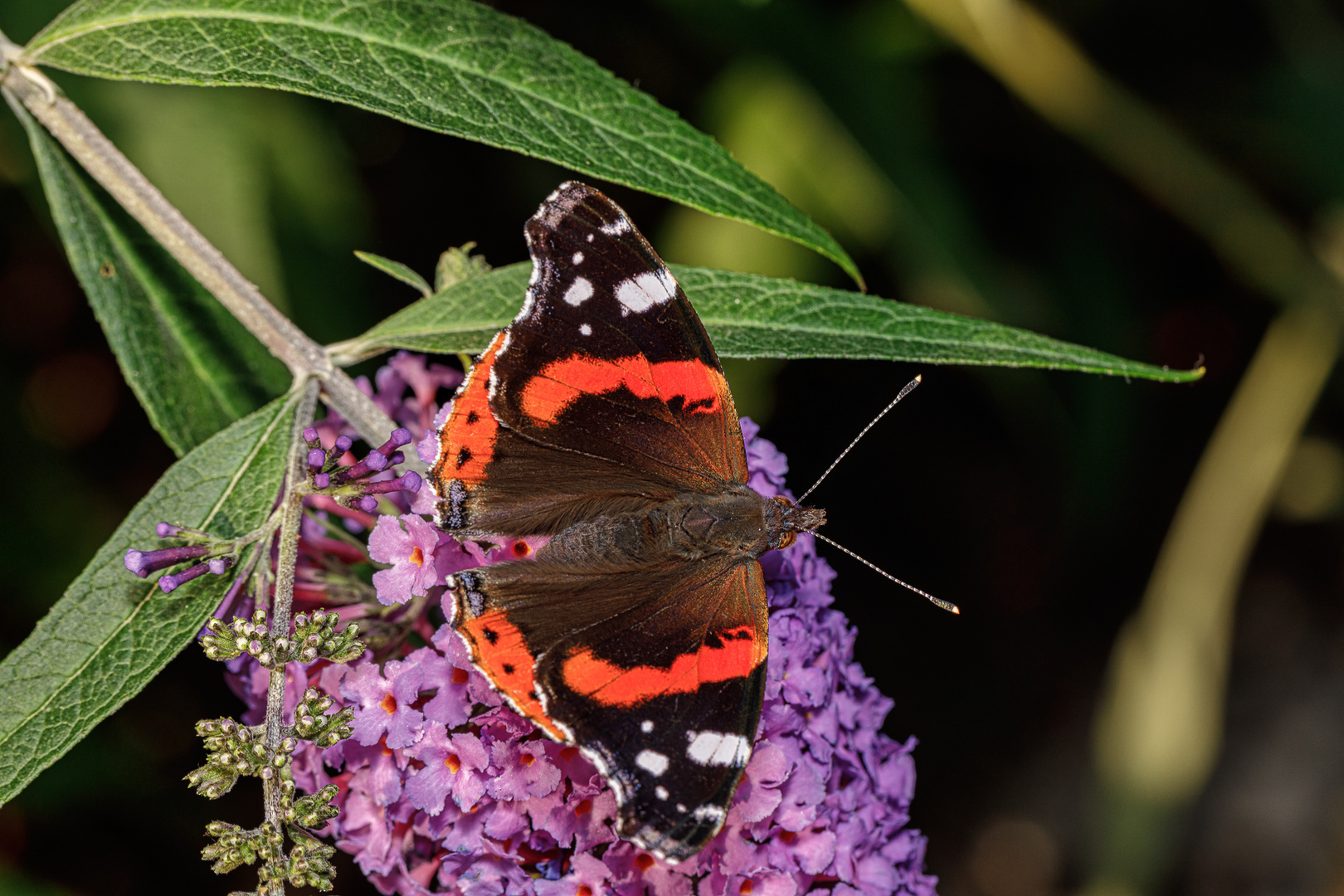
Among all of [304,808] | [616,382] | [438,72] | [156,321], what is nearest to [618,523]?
[616,382]

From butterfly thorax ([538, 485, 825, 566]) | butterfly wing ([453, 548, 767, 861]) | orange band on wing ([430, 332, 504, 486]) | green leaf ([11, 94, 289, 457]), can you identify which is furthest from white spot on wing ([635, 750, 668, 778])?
green leaf ([11, 94, 289, 457])

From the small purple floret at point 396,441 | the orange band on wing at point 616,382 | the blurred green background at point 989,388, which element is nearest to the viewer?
the small purple floret at point 396,441

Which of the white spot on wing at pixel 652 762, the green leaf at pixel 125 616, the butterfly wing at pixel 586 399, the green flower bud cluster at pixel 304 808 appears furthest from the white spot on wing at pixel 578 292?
the green flower bud cluster at pixel 304 808

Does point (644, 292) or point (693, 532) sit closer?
point (644, 292)

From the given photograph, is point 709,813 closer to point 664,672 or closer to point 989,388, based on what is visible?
point 664,672

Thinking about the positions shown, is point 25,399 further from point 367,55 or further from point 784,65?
point 784,65

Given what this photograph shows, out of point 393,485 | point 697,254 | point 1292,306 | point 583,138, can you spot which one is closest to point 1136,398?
point 1292,306

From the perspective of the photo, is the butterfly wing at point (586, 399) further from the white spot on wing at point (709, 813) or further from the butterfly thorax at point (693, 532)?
the white spot on wing at point (709, 813)
